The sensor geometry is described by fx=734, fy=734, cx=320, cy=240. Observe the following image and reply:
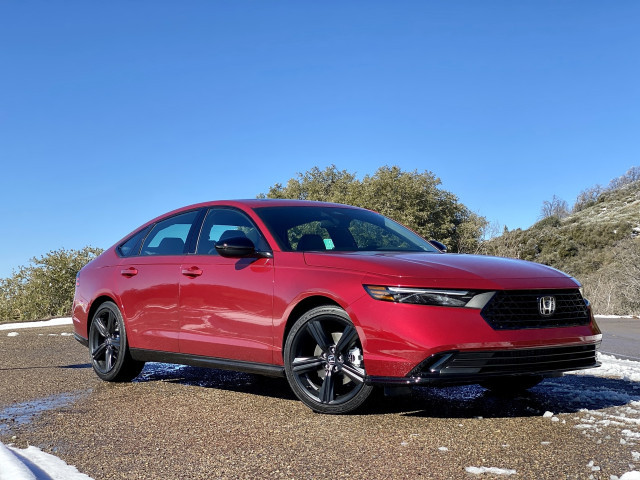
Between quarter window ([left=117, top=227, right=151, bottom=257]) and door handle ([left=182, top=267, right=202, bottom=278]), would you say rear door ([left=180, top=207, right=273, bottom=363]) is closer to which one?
door handle ([left=182, top=267, right=202, bottom=278])

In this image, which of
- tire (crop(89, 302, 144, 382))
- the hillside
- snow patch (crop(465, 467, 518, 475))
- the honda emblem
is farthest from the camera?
the hillside

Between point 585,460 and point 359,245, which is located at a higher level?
point 359,245

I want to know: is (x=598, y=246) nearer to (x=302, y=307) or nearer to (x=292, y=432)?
(x=302, y=307)

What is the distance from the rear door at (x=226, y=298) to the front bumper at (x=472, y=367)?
1.17 m

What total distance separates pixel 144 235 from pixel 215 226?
1211mm

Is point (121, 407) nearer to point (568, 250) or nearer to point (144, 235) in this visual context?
point (144, 235)

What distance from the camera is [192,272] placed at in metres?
6.22

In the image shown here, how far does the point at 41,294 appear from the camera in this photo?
32.9 meters

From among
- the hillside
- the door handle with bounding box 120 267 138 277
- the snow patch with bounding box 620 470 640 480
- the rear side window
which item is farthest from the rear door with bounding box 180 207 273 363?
the hillside

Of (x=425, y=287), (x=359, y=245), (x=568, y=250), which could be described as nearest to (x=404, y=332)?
(x=425, y=287)

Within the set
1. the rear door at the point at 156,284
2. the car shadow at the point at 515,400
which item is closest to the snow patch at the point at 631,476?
the car shadow at the point at 515,400

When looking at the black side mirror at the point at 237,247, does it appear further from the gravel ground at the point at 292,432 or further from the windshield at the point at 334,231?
the gravel ground at the point at 292,432

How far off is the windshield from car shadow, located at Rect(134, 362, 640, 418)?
3.97ft

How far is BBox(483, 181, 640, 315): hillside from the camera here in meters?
28.7
